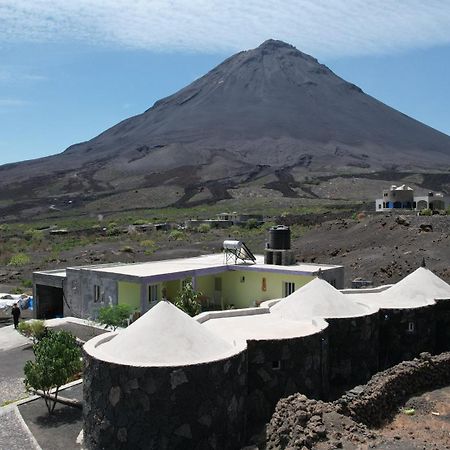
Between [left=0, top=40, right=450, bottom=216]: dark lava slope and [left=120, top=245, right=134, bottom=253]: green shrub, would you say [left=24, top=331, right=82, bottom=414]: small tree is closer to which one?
[left=120, top=245, right=134, bottom=253]: green shrub

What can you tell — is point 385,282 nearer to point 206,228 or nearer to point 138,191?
point 206,228

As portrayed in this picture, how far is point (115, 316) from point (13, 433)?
310 inches

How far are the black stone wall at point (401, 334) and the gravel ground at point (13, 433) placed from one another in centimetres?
981

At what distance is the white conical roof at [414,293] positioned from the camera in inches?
720

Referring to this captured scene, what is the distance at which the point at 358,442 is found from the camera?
10.7m

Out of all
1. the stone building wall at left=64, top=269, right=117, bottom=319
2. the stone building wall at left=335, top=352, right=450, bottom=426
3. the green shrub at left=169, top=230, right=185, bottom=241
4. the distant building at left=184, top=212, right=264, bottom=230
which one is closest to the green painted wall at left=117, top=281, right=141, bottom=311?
the stone building wall at left=64, top=269, right=117, bottom=319

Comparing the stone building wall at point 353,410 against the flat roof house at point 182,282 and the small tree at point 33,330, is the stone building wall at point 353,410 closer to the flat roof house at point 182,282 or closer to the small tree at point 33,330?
the flat roof house at point 182,282

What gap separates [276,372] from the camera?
1339 cm

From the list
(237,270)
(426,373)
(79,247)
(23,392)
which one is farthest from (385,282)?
(79,247)

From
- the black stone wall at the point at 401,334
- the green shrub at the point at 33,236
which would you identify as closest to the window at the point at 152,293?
the black stone wall at the point at 401,334

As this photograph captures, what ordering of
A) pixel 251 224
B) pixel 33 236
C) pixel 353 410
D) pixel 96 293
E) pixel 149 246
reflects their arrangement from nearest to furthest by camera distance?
pixel 353 410 → pixel 96 293 → pixel 149 246 → pixel 251 224 → pixel 33 236

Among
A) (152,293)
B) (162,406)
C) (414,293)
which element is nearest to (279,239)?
(152,293)

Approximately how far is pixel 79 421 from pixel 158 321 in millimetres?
3985

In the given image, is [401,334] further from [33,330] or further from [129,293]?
[33,330]
